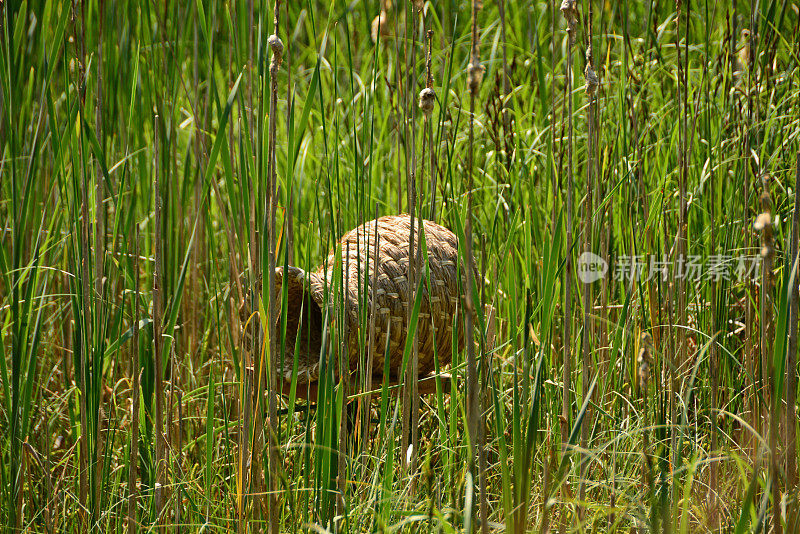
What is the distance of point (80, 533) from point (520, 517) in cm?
68

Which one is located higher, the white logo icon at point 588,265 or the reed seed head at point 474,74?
the reed seed head at point 474,74

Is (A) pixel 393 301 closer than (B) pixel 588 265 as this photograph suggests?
No

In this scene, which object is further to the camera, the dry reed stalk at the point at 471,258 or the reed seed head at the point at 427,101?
the reed seed head at the point at 427,101

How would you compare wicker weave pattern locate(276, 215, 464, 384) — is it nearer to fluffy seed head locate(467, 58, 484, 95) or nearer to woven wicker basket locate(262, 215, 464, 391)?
woven wicker basket locate(262, 215, 464, 391)

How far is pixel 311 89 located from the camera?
0.79 meters

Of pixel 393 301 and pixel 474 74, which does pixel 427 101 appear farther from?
pixel 393 301

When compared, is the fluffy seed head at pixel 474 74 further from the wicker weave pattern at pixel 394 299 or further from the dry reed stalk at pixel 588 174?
the wicker weave pattern at pixel 394 299

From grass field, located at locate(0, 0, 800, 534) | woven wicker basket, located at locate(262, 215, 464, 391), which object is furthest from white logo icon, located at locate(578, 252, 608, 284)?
woven wicker basket, located at locate(262, 215, 464, 391)

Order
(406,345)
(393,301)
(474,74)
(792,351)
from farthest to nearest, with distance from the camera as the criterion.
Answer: (393,301) < (406,345) < (792,351) < (474,74)

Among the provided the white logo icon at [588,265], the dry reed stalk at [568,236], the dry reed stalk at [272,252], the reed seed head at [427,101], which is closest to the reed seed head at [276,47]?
the dry reed stalk at [272,252]

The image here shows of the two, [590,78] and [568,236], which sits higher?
[590,78]

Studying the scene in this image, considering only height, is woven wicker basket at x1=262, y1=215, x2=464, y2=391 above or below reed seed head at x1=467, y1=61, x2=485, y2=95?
below

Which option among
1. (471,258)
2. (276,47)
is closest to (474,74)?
(471,258)

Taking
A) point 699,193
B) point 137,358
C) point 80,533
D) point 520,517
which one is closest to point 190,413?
point 80,533
